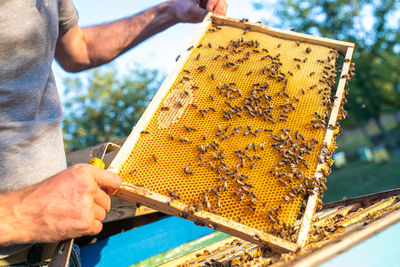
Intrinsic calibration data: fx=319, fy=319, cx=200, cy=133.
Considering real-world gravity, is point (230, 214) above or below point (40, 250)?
above

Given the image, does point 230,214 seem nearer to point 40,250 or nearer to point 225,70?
point 40,250

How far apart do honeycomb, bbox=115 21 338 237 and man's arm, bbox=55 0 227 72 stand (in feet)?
2.60

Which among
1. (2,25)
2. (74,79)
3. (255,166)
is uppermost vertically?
(2,25)

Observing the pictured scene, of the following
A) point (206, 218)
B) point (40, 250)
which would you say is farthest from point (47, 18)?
point (206, 218)

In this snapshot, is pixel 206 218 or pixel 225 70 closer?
pixel 206 218

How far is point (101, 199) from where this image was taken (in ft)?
7.95

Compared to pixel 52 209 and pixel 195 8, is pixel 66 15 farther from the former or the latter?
pixel 52 209

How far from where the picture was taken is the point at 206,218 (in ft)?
8.18

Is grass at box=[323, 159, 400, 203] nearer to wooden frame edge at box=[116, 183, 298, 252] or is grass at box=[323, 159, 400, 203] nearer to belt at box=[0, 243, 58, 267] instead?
wooden frame edge at box=[116, 183, 298, 252]

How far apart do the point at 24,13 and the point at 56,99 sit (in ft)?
2.71

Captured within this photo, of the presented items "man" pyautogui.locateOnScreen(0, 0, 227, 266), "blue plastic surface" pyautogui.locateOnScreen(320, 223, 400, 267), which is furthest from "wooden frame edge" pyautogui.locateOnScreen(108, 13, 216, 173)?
"blue plastic surface" pyautogui.locateOnScreen(320, 223, 400, 267)

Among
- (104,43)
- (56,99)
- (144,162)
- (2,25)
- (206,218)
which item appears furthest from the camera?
(104,43)

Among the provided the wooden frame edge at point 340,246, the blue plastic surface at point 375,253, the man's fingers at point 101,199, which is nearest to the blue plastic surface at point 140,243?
the man's fingers at point 101,199

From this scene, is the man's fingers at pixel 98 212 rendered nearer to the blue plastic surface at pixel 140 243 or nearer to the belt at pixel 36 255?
the belt at pixel 36 255
